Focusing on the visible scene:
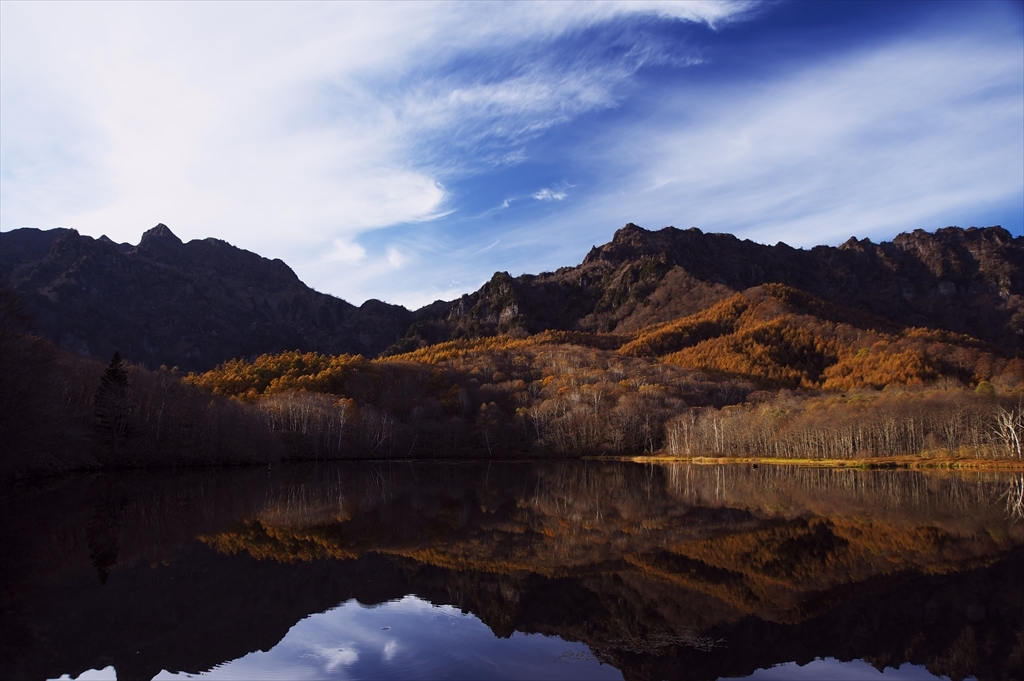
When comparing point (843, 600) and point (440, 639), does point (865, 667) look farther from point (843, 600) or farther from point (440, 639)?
point (440, 639)

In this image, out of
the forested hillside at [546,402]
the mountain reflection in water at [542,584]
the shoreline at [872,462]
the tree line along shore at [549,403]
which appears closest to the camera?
the mountain reflection in water at [542,584]

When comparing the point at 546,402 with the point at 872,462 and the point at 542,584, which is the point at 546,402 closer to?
the point at 872,462

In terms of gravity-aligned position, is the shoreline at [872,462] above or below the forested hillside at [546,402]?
below

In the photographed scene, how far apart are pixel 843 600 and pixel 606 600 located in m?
5.66

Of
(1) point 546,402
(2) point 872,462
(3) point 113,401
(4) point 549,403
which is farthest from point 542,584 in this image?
(1) point 546,402

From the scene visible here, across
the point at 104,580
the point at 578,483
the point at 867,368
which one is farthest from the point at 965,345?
the point at 104,580

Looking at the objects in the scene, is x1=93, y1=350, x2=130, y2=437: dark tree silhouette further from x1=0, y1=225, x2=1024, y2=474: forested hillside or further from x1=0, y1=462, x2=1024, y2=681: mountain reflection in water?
x1=0, y1=462, x2=1024, y2=681: mountain reflection in water

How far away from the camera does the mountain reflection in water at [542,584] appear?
12.7 metres

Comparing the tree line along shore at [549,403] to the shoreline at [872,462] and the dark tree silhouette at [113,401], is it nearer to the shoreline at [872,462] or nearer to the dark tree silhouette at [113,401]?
the dark tree silhouette at [113,401]

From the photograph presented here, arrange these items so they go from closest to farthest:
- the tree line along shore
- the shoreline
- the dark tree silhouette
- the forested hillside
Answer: the dark tree silhouette < the forested hillside < the tree line along shore < the shoreline

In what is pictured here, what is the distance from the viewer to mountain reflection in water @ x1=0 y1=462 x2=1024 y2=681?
41.7 feet

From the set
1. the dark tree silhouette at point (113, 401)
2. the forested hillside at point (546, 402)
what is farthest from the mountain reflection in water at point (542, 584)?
the dark tree silhouette at point (113, 401)

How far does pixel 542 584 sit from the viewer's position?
696 inches

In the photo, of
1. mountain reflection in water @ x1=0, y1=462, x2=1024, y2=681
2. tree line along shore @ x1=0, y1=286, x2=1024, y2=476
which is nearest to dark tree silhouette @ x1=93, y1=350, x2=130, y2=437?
tree line along shore @ x1=0, y1=286, x2=1024, y2=476
